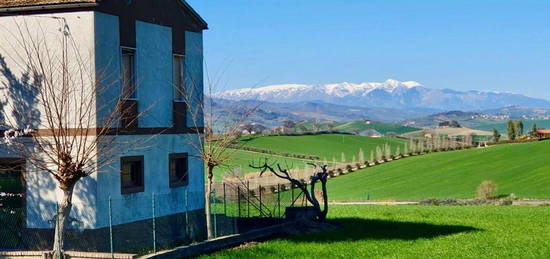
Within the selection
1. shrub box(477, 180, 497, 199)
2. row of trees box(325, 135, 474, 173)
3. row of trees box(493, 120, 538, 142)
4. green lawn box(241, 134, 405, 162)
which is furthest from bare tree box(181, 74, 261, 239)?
row of trees box(493, 120, 538, 142)

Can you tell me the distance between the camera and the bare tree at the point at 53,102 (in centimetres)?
2233

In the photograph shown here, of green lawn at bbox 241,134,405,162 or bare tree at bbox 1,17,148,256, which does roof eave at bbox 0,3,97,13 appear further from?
green lawn at bbox 241,134,405,162

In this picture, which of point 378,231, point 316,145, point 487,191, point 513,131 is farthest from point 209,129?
point 513,131

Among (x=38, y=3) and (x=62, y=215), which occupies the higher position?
(x=38, y=3)

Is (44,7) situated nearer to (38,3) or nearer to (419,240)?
(38,3)

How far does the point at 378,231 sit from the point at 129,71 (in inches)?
413

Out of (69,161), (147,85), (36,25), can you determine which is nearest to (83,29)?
(36,25)

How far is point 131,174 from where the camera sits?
80.8ft

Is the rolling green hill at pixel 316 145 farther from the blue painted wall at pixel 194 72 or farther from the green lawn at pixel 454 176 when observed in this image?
the blue painted wall at pixel 194 72

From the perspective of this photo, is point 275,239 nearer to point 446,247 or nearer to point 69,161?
point 446,247

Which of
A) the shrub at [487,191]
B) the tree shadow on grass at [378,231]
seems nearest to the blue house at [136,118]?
the tree shadow on grass at [378,231]

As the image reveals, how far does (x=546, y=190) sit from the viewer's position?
60.2 m

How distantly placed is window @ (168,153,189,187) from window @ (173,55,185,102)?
1.97 m

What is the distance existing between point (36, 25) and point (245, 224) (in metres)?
10.9
